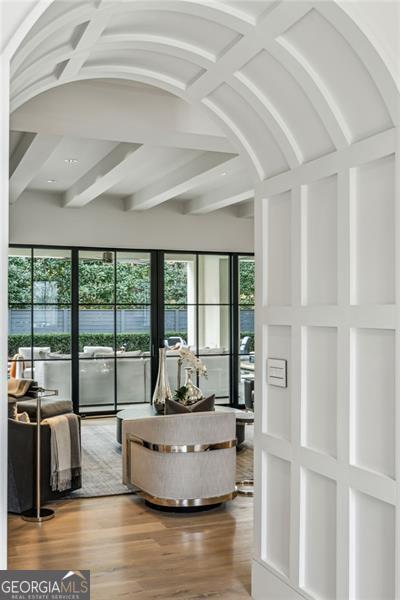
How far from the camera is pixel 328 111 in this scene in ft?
8.31

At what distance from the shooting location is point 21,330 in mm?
8734

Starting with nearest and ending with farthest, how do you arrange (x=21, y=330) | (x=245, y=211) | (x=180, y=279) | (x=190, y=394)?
1. (x=190, y=394)
2. (x=21, y=330)
3. (x=180, y=279)
4. (x=245, y=211)

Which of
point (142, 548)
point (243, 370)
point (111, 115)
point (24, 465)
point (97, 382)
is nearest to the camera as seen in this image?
point (142, 548)

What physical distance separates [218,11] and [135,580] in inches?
112

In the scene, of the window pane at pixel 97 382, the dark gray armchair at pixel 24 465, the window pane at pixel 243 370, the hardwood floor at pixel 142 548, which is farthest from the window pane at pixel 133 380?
the dark gray armchair at pixel 24 465

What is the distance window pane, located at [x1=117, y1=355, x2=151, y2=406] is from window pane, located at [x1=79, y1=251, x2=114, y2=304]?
937 millimetres

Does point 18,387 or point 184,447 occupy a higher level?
point 18,387

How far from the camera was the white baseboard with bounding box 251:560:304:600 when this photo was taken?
2943mm

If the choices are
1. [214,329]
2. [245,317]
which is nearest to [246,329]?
[245,317]

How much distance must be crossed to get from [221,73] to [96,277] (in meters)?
6.49

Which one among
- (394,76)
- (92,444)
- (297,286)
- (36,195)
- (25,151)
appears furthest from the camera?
(36,195)

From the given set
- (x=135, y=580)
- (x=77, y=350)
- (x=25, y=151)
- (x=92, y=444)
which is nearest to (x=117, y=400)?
(x=77, y=350)

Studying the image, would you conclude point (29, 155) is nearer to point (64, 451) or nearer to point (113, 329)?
point (64, 451)

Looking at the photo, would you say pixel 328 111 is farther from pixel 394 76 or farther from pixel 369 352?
pixel 369 352
